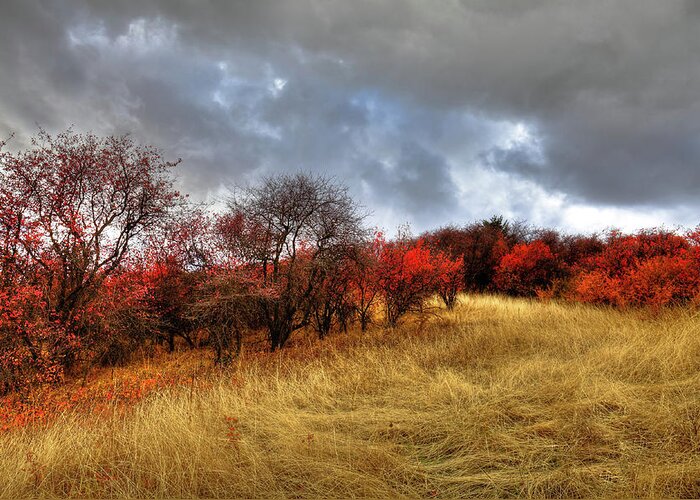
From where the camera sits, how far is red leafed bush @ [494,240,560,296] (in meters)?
22.4

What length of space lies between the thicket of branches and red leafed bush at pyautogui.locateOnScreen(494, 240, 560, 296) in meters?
6.15

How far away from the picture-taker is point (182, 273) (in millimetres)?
14195

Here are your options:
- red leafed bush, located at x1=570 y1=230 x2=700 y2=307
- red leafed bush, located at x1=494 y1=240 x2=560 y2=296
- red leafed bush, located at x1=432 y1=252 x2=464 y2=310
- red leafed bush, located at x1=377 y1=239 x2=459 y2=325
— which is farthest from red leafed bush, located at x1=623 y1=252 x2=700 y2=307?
red leafed bush, located at x1=494 y1=240 x2=560 y2=296

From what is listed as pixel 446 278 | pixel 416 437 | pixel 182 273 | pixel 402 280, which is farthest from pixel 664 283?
pixel 182 273

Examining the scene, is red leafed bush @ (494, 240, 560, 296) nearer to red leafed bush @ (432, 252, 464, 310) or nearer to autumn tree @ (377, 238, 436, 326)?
red leafed bush @ (432, 252, 464, 310)

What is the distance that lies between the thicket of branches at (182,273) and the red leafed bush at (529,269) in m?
6.15

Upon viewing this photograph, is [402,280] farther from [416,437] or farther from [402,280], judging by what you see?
[416,437]

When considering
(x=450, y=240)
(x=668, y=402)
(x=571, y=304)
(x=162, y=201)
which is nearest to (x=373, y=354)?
(x=668, y=402)

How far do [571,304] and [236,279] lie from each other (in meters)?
14.3

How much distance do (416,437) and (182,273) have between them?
12115 millimetres

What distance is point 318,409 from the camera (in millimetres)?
5695

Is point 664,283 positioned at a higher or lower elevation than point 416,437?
higher

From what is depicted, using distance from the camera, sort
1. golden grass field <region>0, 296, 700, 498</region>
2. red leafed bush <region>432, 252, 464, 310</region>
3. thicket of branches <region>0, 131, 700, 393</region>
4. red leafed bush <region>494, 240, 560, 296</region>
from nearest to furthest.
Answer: golden grass field <region>0, 296, 700, 498</region> < thicket of branches <region>0, 131, 700, 393</region> < red leafed bush <region>432, 252, 464, 310</region> < red leafed bush <region>494, 240, 560, 296</region>

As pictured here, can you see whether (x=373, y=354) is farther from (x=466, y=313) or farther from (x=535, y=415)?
(x=466, y=313)
